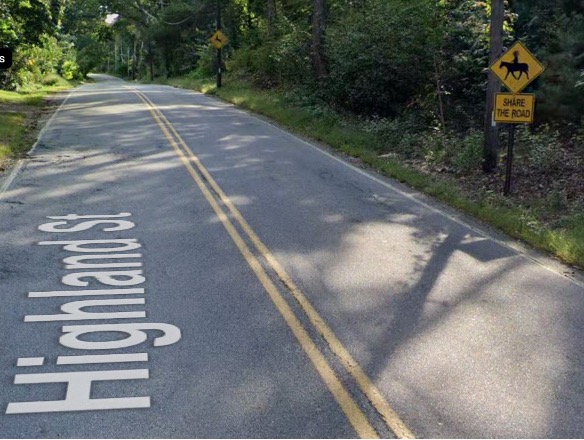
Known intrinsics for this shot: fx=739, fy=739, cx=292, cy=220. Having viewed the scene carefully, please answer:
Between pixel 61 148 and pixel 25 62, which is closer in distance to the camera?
pixel 61 148

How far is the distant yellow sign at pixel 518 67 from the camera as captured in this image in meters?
12.0

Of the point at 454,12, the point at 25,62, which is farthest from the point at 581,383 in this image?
the point at 25,62

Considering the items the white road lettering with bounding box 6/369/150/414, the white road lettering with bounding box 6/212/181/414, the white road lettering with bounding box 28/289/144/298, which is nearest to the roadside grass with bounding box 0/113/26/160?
the white road lettering with bounding box 6/212/181/414

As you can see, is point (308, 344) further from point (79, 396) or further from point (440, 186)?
point (440, 186)

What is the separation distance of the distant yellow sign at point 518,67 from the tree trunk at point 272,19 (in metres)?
25.8

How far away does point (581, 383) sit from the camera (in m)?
5.46

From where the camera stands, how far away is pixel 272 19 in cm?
3822

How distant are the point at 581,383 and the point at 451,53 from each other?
17.5 m

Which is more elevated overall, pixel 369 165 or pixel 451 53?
pixel 451 53

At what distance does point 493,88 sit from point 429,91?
8746 millimetres

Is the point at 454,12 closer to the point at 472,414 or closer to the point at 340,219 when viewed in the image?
the point at 340,219

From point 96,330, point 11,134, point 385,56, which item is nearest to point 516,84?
point 96,330

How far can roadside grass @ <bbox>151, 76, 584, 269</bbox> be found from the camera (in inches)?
385

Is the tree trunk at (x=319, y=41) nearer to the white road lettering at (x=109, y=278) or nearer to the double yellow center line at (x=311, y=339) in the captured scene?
the double yellow center line at (x=311, y=339)
